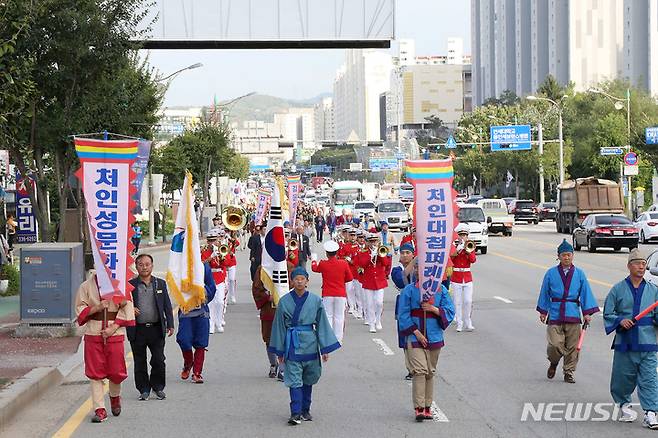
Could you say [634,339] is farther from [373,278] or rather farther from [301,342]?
[373,278]

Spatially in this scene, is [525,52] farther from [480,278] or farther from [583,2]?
[480,278]

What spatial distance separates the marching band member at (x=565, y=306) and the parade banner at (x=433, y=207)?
6.97 ft

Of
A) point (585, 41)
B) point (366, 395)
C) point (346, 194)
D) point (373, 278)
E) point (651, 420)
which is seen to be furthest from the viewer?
point (585, 41)

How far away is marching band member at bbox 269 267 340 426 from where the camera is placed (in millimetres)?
10734

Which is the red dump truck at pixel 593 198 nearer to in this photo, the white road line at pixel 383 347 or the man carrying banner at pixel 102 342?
the white road line at pixel 383 347

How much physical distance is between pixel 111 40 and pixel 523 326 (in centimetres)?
990

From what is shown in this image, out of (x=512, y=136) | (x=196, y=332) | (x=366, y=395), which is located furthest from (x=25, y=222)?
(x=512, y=136)

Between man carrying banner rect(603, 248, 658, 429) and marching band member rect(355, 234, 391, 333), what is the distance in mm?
8411

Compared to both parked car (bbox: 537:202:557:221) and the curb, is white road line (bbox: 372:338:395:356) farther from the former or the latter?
parked car (bbox: 537:202:557:221)

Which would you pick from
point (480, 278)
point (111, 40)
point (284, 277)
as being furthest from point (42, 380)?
point (480, 278)

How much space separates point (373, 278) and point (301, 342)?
843 cm

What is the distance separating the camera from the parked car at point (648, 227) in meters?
47.0

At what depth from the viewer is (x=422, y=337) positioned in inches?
422

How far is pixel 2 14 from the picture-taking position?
46.3 ft
